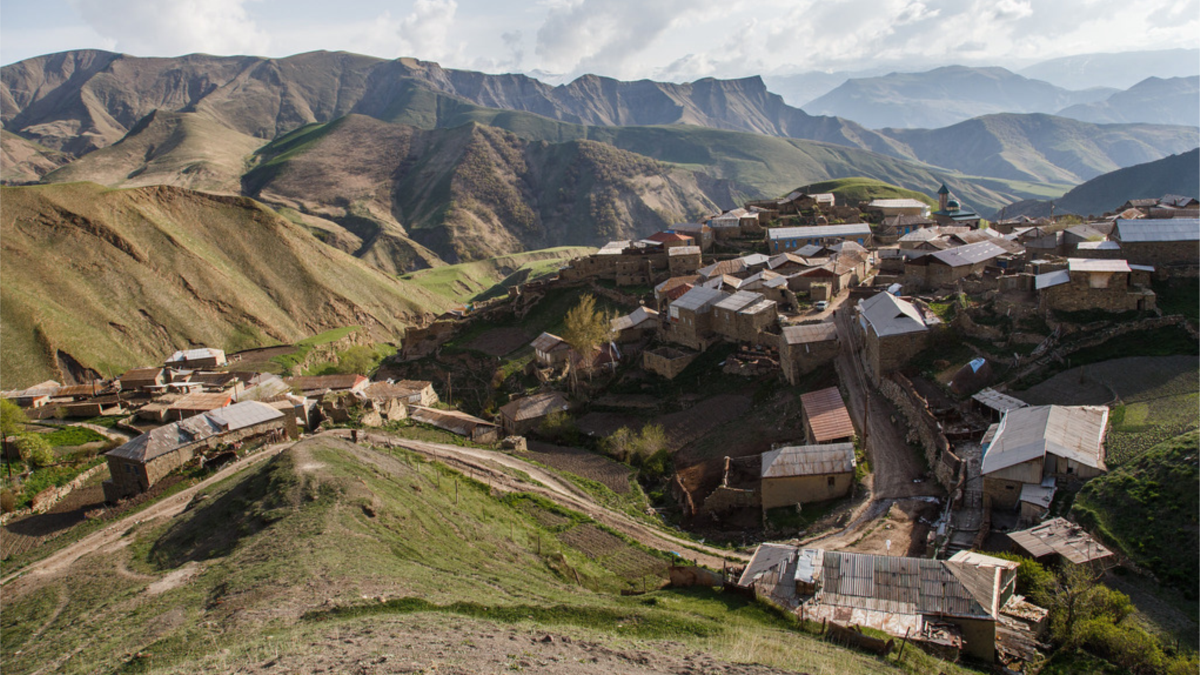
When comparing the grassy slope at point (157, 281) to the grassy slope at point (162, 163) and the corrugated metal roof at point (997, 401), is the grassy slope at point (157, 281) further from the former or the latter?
the grassy slope at point (162, 163)

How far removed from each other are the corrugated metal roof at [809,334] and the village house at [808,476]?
9223 millimetres

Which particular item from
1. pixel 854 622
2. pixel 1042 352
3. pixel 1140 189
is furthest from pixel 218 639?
pixel 1140 189

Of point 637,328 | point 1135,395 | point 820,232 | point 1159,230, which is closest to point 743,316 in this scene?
point 637,328

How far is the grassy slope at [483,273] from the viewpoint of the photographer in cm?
11844

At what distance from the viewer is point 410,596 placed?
1541 centimetres

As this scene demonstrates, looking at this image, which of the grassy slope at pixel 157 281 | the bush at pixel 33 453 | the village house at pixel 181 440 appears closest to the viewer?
the village house at pixel 181 440

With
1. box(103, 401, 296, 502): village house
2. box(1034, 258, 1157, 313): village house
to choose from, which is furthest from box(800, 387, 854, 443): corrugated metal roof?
box(103, 401, 296, 502): village house

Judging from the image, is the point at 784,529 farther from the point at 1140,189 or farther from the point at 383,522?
the point at 1140,189

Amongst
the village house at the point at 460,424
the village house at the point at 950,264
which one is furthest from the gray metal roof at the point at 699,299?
the village house at the point at 460,424

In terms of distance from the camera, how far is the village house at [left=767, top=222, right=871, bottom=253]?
186 ft

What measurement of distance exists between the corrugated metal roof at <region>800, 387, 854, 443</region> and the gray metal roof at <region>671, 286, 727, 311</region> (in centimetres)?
1191

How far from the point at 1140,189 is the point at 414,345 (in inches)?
6341

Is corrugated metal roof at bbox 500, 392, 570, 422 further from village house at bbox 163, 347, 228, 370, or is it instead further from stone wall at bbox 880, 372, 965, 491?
village house at bbox 163, 347, 228, 370

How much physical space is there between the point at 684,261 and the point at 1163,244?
3105 centimetres
